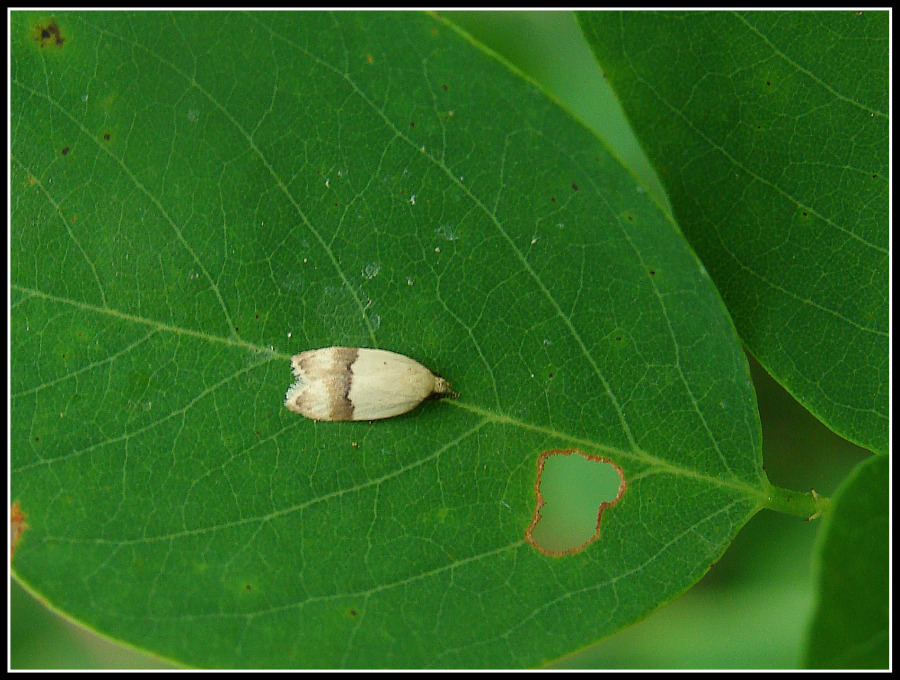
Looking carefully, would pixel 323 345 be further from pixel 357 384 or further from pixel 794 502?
pixel 794 502

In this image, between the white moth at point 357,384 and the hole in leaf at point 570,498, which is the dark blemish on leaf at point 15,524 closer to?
the white moth at point 357,384

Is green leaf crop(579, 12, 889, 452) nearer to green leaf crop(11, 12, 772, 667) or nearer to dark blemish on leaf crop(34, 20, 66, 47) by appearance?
green leaf crop(11, 12, 772, 667)

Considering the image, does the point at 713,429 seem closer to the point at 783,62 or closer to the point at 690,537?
the point at 690,537

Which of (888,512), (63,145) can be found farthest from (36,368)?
(888,512)

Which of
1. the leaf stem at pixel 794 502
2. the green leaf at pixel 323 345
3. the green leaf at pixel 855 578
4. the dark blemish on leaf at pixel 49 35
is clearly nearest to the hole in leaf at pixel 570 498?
the green leaf at pixel 323 345

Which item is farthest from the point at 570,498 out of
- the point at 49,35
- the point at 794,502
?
the point at 49,35

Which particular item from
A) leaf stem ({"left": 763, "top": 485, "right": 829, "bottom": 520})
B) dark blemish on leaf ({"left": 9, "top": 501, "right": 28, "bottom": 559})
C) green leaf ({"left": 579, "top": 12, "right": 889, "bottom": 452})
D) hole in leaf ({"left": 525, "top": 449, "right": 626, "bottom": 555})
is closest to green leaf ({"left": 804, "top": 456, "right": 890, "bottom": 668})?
leaf stem ({"left": 763, "top": 485, "right": 829, "bottom": 520})
